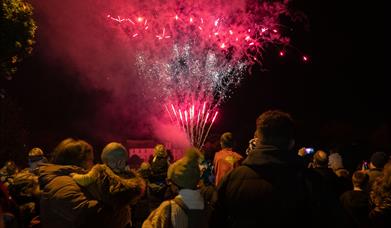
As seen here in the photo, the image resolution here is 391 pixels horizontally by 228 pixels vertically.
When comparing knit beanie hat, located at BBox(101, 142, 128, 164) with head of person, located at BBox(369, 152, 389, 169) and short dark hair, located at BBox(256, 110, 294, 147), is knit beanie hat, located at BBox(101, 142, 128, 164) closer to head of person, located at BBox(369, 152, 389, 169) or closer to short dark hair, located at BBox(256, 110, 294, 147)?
short dark hair, located at BBox(256, 110, 294, 147)

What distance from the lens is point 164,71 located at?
19.3m

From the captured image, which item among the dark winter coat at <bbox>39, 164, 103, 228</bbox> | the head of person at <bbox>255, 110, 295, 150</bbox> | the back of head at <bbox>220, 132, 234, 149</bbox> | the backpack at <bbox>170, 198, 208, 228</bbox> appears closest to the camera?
the head of person at <bbox>255, 110, 295, 150</bbox>

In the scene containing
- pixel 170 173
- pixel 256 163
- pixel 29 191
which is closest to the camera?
pixel 256 163

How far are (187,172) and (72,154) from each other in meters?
1.26

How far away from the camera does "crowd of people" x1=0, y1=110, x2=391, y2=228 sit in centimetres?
335

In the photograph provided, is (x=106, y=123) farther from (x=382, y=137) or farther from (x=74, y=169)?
(x=74, y=169)

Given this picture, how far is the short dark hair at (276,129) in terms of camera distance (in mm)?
3520

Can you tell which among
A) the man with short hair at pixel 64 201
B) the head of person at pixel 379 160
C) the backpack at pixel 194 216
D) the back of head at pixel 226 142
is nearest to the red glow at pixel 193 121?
the back of head at pixel 226 142

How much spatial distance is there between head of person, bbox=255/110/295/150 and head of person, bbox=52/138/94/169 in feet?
6.43

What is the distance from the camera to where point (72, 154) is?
459cm

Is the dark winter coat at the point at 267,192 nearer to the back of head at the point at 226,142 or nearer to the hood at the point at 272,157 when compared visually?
the hood at the point at 272,157

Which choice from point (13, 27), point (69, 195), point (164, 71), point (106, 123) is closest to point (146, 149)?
point (164, 71)

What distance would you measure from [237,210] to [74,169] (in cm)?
183

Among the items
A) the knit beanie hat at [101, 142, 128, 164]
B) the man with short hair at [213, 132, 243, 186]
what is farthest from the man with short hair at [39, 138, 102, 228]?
the man with short hair at [213, 132, 243, 186]
